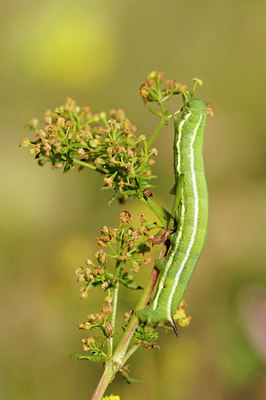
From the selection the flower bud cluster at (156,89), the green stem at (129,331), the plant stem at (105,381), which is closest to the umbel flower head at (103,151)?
the flower bud cluster at (156,89)

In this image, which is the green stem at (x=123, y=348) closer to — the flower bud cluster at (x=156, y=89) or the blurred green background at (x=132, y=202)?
the flower bud cluster at (x=156, y=89)

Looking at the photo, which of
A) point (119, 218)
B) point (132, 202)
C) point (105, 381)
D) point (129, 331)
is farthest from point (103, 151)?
point (132, 202)

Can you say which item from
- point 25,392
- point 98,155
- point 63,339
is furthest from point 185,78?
point 98,155

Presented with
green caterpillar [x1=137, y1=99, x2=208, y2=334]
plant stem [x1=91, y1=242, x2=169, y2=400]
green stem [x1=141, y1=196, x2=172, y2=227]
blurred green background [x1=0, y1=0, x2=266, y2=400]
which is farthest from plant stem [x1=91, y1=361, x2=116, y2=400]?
blurred green background [x1=0, y1=0, x2=266, y2=400]

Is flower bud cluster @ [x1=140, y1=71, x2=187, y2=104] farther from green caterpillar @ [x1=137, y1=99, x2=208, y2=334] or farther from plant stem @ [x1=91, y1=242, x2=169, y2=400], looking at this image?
plant stem @ [x1=91, y1=242, x2=169, y2=400]

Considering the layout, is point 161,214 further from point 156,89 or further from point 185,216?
point 156,89

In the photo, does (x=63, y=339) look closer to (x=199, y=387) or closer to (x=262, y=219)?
(x=199, y=387)
